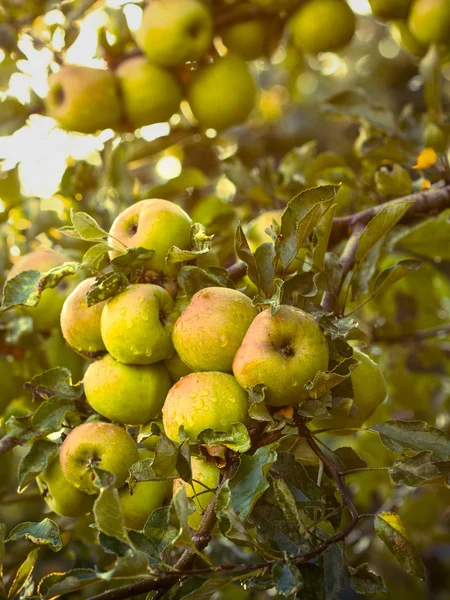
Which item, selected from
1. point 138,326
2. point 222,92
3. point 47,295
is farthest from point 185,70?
point 138,326

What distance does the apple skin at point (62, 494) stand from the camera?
1003 mm

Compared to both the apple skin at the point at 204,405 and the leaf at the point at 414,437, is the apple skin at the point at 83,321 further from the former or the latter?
the leaf at the point at 414,437

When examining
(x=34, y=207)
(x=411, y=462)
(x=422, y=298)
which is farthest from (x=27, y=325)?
(x=422, y=298)

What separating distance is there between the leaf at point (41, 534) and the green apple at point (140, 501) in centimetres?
12

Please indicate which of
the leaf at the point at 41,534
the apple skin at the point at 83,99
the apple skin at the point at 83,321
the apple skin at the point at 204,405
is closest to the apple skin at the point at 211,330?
the apple skin at the point at 204,405

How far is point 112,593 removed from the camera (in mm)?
744

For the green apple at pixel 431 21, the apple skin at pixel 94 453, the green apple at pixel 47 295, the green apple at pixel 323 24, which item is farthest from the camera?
the green apple at pixel 323 24

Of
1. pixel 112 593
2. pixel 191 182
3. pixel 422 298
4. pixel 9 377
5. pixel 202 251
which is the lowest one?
pixel 422 298

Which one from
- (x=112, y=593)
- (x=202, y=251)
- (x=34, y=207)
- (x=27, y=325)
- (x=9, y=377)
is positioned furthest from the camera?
(x=34, y=207)

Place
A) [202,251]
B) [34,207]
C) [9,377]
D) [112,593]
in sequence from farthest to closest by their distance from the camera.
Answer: [34,207], [9,377], [202,251], [112,593]

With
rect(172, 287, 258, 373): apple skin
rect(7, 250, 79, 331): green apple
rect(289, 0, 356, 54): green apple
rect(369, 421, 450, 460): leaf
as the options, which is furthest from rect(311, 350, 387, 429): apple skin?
rect(289, 0, 356, 54): green apple

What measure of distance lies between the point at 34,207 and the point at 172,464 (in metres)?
0.95

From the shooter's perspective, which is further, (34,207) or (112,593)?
(34,207)

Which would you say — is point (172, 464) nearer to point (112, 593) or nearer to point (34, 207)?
point (112, 593)
